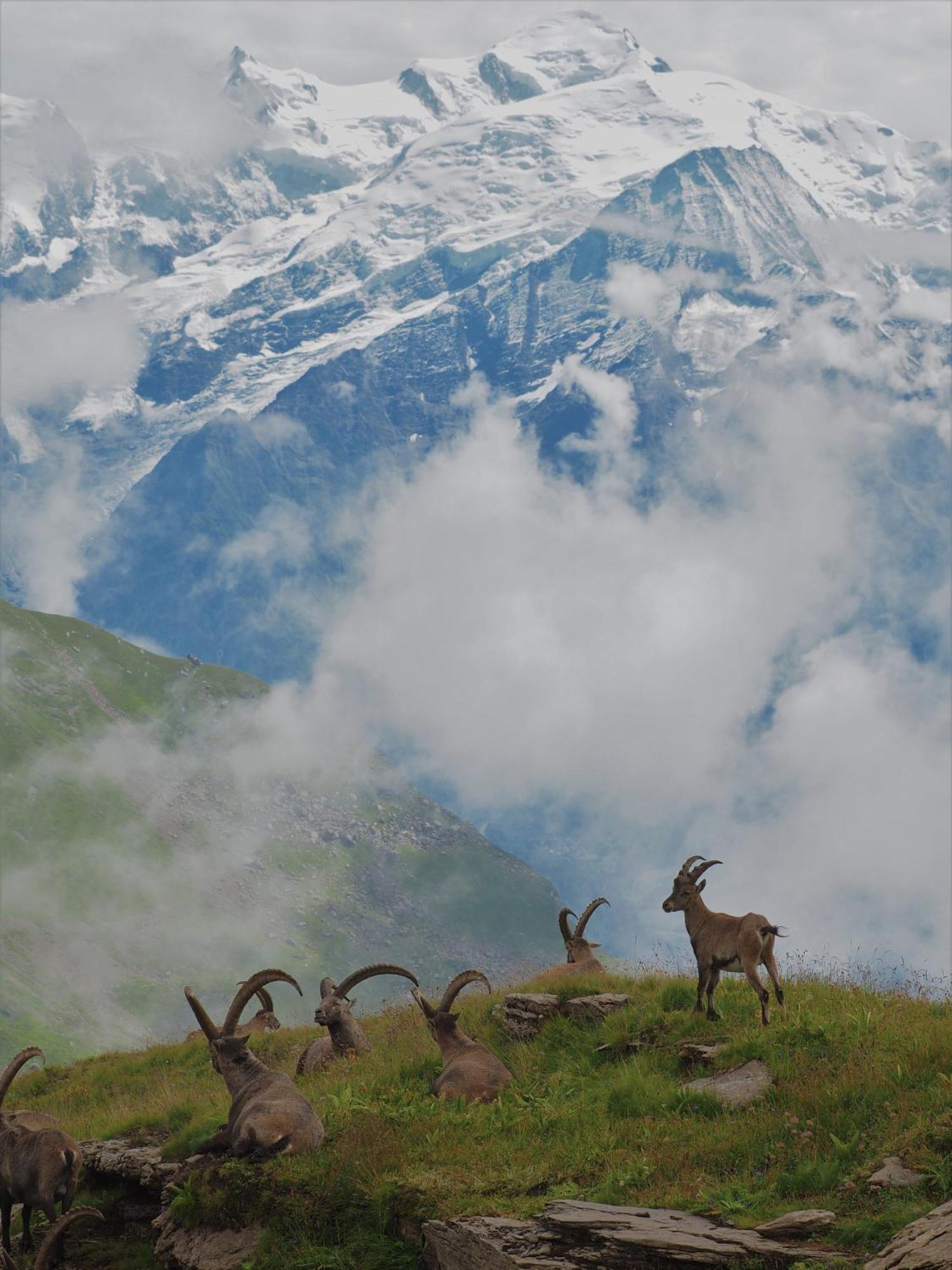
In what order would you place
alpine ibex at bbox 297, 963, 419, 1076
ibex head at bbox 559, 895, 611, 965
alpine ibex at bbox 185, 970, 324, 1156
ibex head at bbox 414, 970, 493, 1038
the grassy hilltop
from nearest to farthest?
the grassy hilltop
alpine ibex at bbox 185, 970, 324, 1156
ibex head at bbox 414, 970, 493, 1038
alpine ibex at bbox 297, 963, 419, 1076
ibex head at bbox 559, 895, 611, 965

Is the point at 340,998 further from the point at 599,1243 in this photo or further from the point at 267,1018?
the point at 599,1243

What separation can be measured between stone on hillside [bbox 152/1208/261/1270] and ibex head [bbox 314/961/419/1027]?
22.9 feet

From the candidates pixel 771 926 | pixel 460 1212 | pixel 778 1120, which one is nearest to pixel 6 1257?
pixel 460 1212

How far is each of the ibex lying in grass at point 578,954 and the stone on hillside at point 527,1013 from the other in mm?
3128

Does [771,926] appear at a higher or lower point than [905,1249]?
higher

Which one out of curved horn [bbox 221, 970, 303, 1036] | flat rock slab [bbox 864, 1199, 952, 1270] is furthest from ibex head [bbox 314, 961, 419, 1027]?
flat rock slab [bbox 864, 1199, 952, 1270]

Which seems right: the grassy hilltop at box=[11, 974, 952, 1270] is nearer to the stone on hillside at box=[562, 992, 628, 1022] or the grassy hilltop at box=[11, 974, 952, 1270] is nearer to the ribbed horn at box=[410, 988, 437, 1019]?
the stone on hillside at box=[562, 992, 628, 1022]

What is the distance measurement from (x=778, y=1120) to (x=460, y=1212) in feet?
13.3

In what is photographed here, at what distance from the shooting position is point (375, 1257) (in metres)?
16.3

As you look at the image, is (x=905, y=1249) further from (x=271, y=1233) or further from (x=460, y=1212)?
(x=271, y=1233)

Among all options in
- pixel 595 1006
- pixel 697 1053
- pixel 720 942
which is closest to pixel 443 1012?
pixel 595 1006

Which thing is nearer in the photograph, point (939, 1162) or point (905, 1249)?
point (905, 1249)

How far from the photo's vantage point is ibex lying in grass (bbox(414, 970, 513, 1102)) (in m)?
20.3

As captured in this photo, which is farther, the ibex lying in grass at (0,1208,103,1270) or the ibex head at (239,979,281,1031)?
the ibex head at (239,979,281,1031)
